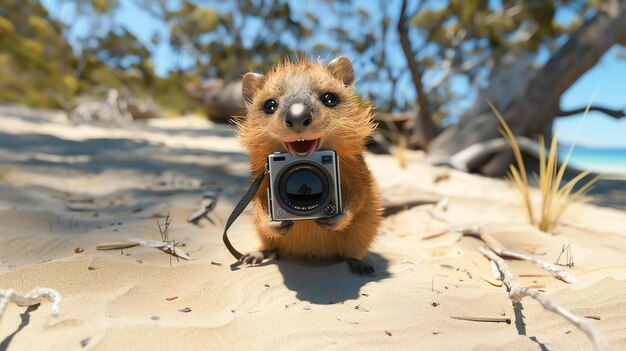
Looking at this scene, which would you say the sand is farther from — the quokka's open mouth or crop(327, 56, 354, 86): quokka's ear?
crop(327, 56, 354, 86): quokka's ear

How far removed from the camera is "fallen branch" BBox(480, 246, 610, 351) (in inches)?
38.9

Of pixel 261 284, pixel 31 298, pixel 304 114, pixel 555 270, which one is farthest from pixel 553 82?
pixel 31 298


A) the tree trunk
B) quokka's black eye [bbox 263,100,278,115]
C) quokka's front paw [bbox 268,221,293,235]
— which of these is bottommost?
quokka's front paw [bbox 268,221,293,235]

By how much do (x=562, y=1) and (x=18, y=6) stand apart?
25.8 m

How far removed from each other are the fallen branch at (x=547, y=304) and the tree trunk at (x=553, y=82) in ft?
15.4

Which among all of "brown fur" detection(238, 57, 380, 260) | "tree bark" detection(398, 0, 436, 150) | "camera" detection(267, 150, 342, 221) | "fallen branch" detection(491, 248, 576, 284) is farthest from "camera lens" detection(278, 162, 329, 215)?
"tree bark" detection(398, 0, 436, 150)

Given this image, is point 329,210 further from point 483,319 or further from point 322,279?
point 483,319

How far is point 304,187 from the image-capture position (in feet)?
5.45

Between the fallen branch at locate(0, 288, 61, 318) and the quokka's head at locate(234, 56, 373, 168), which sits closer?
the fallen branch at locate(0, 288, 61, 318)

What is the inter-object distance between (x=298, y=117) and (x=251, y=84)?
557mm

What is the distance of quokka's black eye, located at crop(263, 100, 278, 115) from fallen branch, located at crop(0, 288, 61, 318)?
41.8 inches

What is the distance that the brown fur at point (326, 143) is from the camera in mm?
1725

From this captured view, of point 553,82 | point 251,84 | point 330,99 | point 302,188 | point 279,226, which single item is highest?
point 553,82

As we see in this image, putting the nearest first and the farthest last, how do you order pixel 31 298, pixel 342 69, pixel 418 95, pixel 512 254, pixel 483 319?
pixel 31 298 → pixel 483 319 → pixel 342 69 → pixel 512 254 → pixel 418 95
